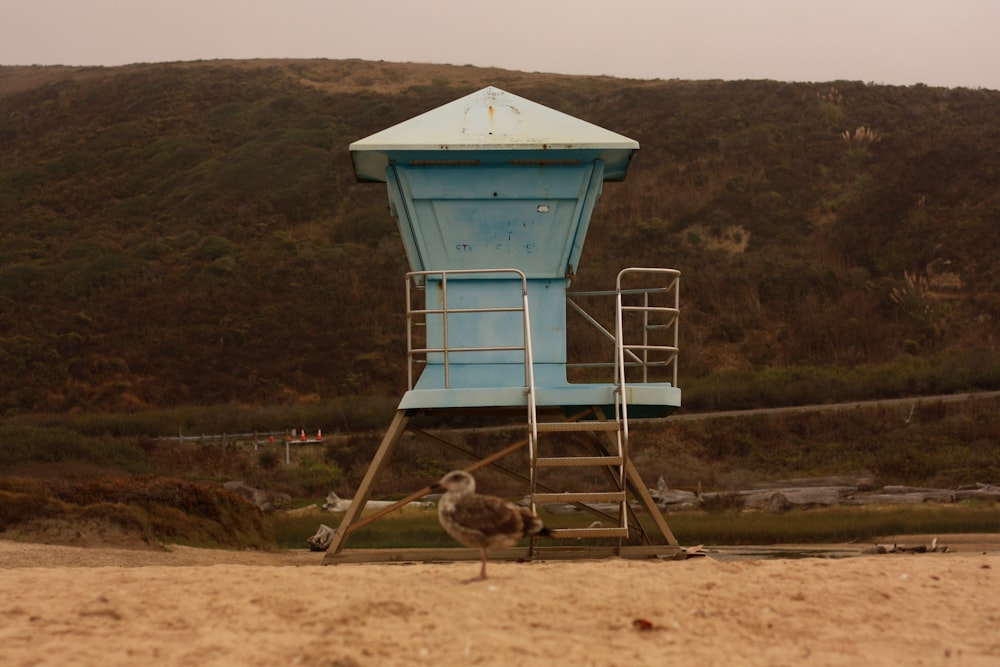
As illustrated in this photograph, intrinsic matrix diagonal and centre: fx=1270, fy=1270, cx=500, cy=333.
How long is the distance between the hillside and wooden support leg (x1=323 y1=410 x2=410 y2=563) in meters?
30.4

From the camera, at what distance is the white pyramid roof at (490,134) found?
44.8 feet

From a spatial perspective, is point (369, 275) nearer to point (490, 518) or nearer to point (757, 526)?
point (757, 526)

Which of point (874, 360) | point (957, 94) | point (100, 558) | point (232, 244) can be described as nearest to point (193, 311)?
point (232, 244)

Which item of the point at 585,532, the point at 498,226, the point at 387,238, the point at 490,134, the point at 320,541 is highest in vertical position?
the point at 490,134

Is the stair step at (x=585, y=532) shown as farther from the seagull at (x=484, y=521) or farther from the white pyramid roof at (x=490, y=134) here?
the white pyramid roof at (x=490, y=134)

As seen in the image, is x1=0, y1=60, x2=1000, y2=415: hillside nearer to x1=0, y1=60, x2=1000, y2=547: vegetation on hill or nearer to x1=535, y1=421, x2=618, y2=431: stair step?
x1=0, y1=60, x2=1000, y2=547: vegetation on hill

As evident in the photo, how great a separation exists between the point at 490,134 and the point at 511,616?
6873 mm

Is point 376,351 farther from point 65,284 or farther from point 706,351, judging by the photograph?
point 65,284

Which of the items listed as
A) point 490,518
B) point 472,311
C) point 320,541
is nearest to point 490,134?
point 472,311

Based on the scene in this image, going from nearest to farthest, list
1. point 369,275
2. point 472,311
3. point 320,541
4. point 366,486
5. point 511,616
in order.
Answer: point 511,616 < point 472,311 < point 366,486 < point 320,541 < point 369,275

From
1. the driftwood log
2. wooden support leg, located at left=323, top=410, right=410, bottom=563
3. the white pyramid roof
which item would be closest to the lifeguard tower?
the white pyramid roof

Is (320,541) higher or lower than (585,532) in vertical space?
lower

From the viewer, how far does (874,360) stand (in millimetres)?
47062

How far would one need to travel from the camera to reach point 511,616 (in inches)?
324
